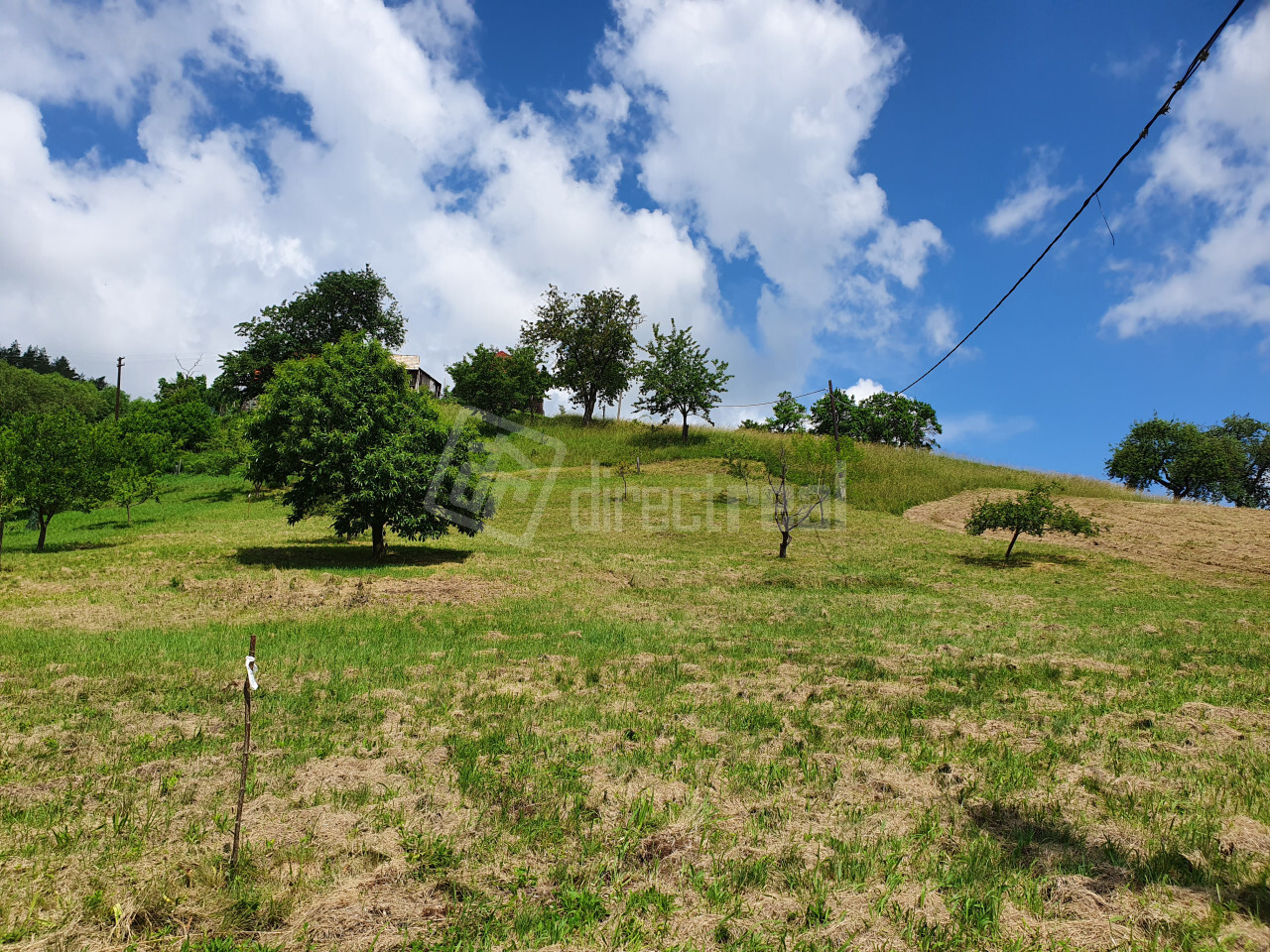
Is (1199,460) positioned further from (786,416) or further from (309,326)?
(309,326)

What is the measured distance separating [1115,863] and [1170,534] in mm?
30569

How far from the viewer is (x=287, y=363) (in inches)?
936

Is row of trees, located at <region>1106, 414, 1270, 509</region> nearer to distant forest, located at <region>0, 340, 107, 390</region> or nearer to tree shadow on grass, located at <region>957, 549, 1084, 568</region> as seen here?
tree shadow on grass, located at <region>957, 549, 1084, 568</region>

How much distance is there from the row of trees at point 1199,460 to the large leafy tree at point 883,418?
1182 inches

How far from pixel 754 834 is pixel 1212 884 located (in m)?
3.26

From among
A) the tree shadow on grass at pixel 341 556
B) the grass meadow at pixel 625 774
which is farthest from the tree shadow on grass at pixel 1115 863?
the tree shadow on grass at pixel 341 556

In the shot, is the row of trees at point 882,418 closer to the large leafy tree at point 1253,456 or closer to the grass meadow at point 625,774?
the large leafy tree at point 1253,456

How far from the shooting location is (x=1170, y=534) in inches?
1112

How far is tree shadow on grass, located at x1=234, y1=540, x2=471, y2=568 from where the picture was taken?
69.7ft

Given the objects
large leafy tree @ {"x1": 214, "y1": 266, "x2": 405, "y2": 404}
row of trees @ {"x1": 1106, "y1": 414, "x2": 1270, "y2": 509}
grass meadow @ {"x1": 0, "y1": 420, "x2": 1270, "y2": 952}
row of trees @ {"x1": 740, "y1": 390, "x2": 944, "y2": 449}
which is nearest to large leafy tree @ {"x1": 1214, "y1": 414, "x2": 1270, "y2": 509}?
row of trees @ {"x1": 1106, "y1": 414, "x2": 1270, "y2": 509}

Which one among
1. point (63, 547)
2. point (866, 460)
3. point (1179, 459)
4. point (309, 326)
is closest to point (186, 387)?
point (309, 326)

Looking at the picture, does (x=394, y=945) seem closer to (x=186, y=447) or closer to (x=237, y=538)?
(x=237, y=538)

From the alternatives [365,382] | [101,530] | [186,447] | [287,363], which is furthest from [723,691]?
[186,447]

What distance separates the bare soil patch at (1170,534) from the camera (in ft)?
77.5
